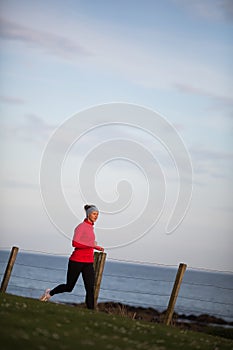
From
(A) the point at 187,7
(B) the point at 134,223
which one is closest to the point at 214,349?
(B) the point at 134,223

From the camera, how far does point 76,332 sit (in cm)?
924

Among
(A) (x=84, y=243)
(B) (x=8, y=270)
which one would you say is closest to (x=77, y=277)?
(A) (x=84, y=243)

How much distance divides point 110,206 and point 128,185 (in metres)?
1.22

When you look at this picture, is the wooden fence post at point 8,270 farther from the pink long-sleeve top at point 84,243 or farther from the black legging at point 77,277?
the pink long-sleeve top at point 84,243

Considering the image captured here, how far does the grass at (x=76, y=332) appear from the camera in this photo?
8062 mm

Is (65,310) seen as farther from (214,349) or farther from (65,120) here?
(65,120)

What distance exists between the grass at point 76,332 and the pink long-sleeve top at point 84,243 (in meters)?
1.27

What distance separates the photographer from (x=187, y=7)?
22.8m

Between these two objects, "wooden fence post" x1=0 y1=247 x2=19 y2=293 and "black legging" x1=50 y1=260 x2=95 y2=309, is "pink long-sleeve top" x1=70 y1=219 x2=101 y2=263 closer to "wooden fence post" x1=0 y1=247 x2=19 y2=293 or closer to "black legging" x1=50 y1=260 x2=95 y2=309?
"black legging" x1=50 y1=260 x2=95 y2=309

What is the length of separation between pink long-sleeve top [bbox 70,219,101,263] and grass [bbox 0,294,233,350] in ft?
4.16

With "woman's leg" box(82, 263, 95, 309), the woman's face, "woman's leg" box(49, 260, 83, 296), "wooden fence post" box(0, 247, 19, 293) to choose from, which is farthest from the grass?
"wooden fence post" box(0, 247, 19, 293)

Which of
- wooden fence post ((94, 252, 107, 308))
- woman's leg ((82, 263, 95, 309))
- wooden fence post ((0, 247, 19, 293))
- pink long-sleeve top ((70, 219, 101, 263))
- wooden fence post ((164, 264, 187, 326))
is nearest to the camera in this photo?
pink long-sleeve top ((70, 219, 101, 263))

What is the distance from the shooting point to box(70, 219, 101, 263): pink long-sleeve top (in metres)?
12.9

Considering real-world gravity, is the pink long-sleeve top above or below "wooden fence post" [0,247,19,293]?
above
